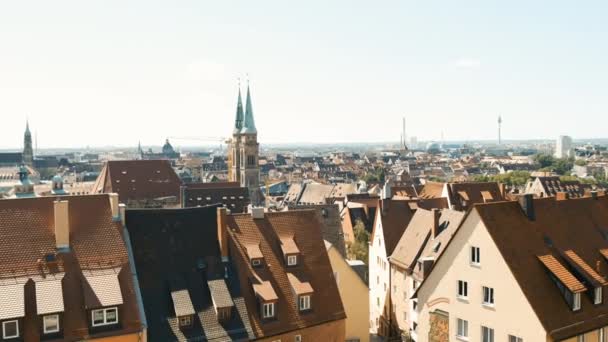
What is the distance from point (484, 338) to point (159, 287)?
17.2 meters

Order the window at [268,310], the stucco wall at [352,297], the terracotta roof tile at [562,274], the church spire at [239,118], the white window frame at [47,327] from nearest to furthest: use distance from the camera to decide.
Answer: the white window frame at [47,327] → the terracotta roof tile at [562,274] → the window at [268,310] → the stucco wall at [352,297] → the church spire at [239,118]

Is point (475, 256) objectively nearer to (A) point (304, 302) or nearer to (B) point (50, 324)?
(A) point (304, 302)

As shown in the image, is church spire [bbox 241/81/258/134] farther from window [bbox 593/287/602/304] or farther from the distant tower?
window [bbox 593/287/602/304]

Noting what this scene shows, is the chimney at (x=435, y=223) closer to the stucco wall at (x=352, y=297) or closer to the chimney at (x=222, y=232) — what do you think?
the stucco wall at (x=352, y=297)

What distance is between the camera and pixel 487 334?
30719 millimetres

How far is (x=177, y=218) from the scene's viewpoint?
35.2m

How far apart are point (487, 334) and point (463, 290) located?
250cm

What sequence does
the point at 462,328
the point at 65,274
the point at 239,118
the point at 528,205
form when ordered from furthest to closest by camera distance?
the point at 239,118
the point at 528,205
the point at 462,328
the point at 65,274

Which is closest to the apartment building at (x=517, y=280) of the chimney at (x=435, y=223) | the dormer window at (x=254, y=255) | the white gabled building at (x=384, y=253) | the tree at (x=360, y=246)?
the dormer window at (x=254, y=255)

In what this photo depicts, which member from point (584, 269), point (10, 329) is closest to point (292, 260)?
point (10, 329)

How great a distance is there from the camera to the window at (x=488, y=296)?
30.5m

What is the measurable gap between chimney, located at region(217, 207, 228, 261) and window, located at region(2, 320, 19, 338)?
11211 millimetres

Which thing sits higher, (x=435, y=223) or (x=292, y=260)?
(x=435, y=223)

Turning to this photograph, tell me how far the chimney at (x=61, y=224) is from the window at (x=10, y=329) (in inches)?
177
